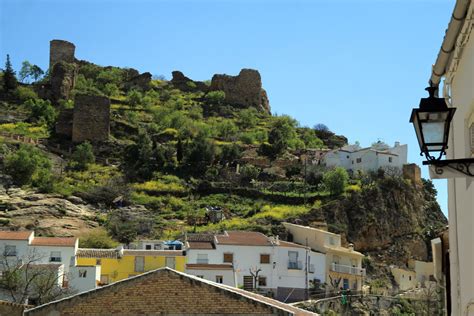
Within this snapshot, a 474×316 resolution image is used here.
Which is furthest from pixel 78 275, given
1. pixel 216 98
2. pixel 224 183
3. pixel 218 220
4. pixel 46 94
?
pixel 216 98

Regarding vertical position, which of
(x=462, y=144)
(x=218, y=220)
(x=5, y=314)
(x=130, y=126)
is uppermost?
(x=130, y=126)

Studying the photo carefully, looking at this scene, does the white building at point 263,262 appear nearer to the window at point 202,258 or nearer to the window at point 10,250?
the window at point 202,258

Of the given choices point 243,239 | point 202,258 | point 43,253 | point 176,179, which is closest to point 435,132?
point 43,253

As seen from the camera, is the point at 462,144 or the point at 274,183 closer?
the point at 462,144

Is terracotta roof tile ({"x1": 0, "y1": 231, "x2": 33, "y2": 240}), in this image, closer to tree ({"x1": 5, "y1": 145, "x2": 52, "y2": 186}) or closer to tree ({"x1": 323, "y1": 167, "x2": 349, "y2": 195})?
tree ({"x1": 5, "y1": 145, "x2": 52, "y2": 186})

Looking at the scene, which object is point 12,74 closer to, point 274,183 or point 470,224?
point 274,183

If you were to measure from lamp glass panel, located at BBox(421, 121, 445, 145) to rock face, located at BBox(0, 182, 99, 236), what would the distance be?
5600cm

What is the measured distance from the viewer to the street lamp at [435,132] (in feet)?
18.8

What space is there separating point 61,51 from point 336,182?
56305mm

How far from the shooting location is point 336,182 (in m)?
71.1

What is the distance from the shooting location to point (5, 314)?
2353 centimetres

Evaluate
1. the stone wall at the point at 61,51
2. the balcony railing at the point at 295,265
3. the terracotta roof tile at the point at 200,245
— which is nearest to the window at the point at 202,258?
the terracotta roof tile at the point at 200,245

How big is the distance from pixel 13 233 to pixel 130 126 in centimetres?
3808

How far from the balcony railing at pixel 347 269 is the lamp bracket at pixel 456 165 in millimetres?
51474
